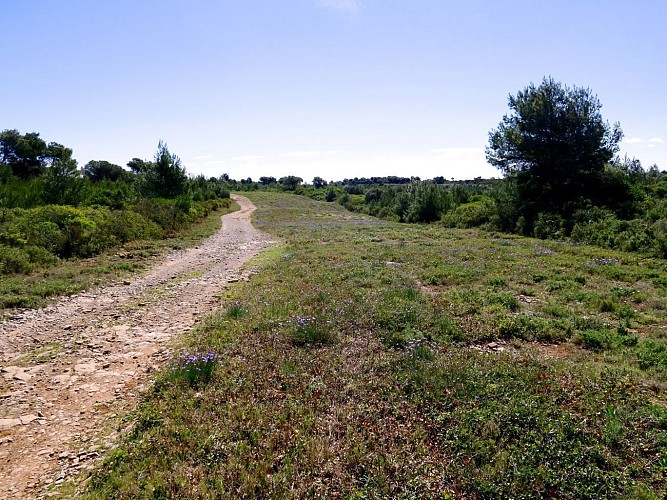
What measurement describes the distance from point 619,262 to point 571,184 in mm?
16083

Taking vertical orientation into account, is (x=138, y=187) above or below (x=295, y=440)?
above

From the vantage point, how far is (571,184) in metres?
29.4

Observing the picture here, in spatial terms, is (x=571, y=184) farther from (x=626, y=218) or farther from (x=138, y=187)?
(x=138, y=187)

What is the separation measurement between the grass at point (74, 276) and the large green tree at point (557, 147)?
84.9 ft

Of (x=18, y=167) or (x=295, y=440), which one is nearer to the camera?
(x=295, y=440)

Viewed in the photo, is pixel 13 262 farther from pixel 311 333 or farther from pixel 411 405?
pixel 411 405

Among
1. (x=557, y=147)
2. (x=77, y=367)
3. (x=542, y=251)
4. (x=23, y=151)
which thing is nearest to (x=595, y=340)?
(x=77, y=367)

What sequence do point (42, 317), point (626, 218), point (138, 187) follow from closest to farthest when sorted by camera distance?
point (42, 317), point (626, 218), point (138, 187)

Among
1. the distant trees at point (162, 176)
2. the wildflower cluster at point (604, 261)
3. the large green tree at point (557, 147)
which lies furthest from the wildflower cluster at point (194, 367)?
the distant trees at point (162, 176)

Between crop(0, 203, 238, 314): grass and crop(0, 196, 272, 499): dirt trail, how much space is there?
0.70 meters

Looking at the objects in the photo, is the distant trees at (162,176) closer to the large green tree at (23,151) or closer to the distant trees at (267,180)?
the large green tree at (23,151)

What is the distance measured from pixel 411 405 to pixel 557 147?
2942 centimetres

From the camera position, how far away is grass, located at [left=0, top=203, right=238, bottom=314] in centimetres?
1053

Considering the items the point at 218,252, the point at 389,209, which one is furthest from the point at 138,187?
the point at 389,209
